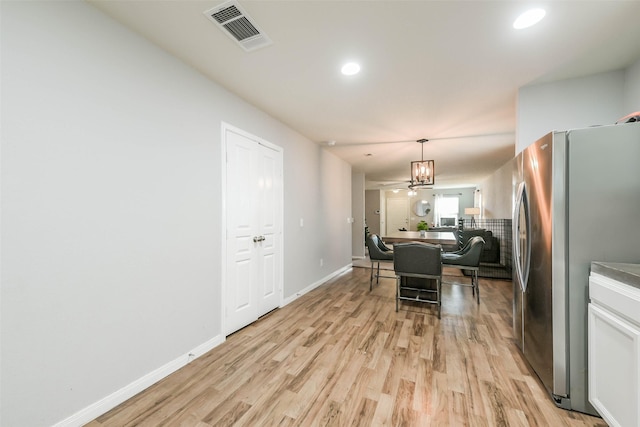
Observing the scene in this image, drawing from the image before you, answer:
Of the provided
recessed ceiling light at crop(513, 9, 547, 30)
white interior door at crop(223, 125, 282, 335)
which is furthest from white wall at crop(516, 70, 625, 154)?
white interior door at crop(223, 125, 282, 335)

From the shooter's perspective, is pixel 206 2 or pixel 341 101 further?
pixel 341 101

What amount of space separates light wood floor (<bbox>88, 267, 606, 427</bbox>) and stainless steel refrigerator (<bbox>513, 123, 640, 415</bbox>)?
29 centimetres

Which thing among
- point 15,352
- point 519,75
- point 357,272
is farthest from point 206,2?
point 357,272

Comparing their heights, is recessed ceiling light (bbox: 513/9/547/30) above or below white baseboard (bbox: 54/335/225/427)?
above

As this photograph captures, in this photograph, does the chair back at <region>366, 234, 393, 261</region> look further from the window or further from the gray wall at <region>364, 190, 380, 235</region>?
the window

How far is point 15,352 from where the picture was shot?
1.30 meters

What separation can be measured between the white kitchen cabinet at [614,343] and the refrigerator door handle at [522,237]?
1.66ft

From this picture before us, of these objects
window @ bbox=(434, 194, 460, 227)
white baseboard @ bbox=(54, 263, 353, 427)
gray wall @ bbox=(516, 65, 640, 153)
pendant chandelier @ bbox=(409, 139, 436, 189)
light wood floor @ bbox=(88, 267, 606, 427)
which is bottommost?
light wood floor @ bbox=(88, 267, 606, 427)

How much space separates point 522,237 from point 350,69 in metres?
2.03

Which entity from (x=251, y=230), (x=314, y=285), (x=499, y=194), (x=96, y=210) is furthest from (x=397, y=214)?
(x=96, y=210)

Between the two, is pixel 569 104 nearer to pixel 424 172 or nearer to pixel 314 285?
pixel 424 172

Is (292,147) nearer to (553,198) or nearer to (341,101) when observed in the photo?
(341,101)

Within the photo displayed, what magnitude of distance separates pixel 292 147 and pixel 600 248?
3.39 meters

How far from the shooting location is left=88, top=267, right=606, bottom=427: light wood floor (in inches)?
63.4
